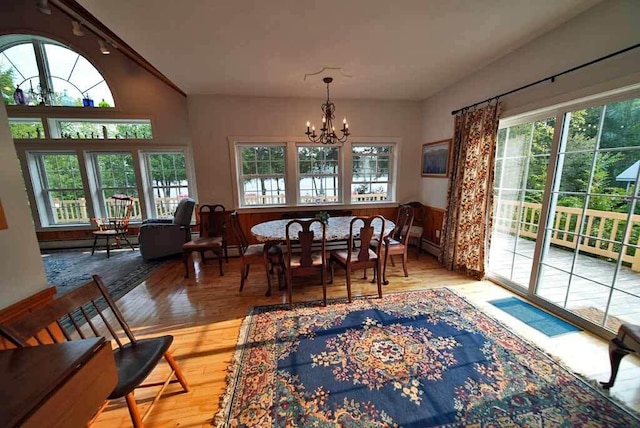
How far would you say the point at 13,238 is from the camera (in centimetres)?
125

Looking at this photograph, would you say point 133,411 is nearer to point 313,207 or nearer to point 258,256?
point 258,256

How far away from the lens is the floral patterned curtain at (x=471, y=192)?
8.99ft

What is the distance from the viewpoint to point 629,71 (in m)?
1.66

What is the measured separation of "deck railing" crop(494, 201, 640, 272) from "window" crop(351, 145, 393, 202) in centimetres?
214

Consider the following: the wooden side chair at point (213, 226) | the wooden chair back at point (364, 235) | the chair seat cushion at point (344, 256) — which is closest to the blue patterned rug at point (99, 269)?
the wooden side chair at point (213, 226)

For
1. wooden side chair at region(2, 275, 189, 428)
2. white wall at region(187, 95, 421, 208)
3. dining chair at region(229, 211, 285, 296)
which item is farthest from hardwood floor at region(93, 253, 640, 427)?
white wall at region(187, 95, 421, 208)

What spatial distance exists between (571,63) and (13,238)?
13.7 ft

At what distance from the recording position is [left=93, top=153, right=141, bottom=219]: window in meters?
4.68

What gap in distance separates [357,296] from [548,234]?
81.2 inches

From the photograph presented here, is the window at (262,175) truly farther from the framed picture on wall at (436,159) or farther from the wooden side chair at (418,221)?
the framed picture on wall at (436,159)

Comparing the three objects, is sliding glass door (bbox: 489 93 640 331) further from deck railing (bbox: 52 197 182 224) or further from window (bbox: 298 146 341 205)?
deck railing (bbox: 52 197 182 224)

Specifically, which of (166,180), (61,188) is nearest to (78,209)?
(61,188)

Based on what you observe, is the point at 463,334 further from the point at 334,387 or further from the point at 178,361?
the point at 178,361

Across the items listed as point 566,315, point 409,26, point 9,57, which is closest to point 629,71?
point 409,26
